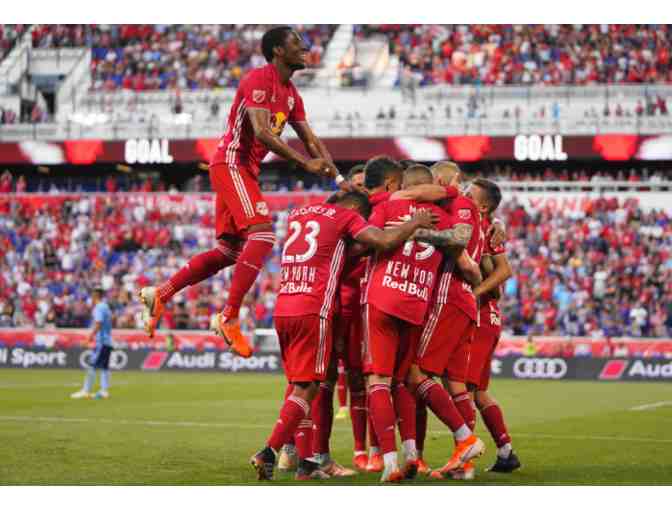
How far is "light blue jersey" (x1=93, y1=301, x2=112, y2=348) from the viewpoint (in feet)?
67.1

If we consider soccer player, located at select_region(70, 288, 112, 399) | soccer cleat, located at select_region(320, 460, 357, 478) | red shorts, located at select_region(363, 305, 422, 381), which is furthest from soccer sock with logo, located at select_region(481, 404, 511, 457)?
soccer player, located at select_region(70, 288, 112, 399)

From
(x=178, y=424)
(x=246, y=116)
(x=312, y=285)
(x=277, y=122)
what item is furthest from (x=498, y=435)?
(x=178, y=424)

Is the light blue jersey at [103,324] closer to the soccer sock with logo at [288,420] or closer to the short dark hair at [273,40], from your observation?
the short dark hair at [273,40]

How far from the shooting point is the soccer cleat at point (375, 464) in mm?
9567

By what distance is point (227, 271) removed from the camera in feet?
116

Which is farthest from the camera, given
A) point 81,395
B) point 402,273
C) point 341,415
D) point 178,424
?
point 81,395

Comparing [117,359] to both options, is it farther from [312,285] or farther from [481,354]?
[312,285]

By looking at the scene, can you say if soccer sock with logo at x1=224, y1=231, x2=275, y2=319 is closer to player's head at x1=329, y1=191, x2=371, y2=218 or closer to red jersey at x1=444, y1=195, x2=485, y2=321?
player's head at x1=329, y1=191, x2=371, y2=218

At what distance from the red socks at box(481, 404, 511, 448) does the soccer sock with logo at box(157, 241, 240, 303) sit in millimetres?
2505


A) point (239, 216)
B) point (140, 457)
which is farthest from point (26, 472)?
point (239, 216)

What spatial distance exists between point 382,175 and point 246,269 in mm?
1344

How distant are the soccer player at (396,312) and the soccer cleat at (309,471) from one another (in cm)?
70

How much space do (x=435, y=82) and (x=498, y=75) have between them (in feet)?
7.35

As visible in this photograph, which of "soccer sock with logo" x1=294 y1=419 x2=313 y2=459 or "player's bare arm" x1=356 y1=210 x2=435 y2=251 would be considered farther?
"soccer sock with logo" x1=294 y1=419 x2=313 y2=459
